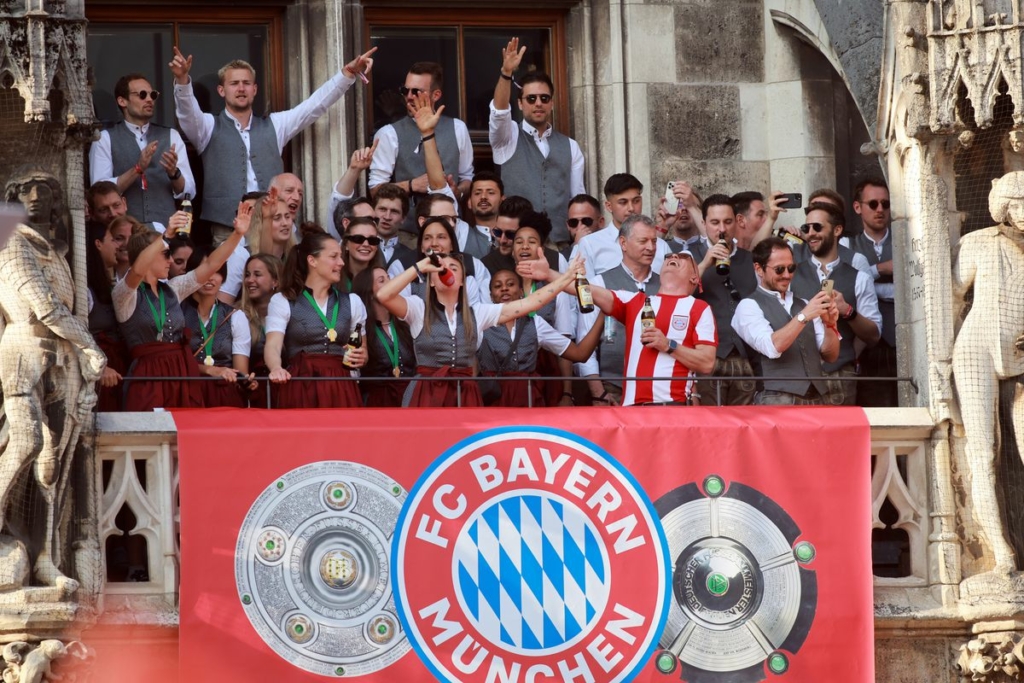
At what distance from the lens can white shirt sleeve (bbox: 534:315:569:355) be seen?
52.6 feet

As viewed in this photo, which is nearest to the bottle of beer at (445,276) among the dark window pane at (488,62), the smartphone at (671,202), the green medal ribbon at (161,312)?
the green medal ribbon at (161,312)

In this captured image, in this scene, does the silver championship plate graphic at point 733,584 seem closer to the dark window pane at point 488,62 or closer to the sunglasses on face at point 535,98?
the sunglasses on face at point 535,98

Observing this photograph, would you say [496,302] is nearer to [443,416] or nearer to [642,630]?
[443,416]

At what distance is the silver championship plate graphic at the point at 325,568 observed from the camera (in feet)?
49.0

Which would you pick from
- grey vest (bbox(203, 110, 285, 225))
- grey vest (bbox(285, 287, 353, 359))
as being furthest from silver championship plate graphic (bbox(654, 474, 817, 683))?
grey vest (bbox(203, 110, 285, 225))

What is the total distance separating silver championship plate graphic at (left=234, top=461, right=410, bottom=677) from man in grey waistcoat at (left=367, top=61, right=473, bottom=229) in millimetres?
2697

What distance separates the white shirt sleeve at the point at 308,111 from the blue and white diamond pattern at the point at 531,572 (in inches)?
137

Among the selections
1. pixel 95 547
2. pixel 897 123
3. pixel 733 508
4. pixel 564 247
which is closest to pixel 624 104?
pixel 564 247

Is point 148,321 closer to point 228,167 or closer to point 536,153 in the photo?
point 228,167

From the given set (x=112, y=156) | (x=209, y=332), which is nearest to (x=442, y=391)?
(x=209, y=332)

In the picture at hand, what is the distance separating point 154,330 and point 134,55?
3.27 meters

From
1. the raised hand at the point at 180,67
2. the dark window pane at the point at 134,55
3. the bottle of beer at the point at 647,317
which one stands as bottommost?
the bottle of beer at the point at 647,317

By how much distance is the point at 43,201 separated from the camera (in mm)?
15086

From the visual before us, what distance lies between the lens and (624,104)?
60.6 feet
